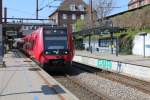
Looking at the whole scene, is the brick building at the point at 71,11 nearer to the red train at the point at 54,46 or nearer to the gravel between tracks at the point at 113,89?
the red train at the point at 54,46

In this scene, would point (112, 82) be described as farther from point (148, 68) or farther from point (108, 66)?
point (108, 66)

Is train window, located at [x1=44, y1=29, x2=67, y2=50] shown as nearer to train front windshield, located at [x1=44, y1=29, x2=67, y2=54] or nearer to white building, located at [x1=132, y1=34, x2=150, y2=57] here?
train front windshield, located at [x1=44, y1=29, x2=67, y2=54]

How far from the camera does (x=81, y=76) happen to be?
24688 millimetres

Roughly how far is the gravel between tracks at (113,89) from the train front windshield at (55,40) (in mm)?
2172

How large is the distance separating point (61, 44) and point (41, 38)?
48.4 inches

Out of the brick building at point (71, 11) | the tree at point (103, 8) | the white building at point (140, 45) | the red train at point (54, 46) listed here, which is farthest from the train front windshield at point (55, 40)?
the brick building at point (71, 11)

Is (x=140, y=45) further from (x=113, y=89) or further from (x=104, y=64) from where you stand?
(x=113, y=89)

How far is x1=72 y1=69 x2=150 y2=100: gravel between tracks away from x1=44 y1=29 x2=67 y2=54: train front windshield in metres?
2.17

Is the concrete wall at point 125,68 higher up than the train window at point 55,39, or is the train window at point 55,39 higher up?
the train window at point 55,39

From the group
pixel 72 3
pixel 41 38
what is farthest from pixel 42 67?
pixel 72 3

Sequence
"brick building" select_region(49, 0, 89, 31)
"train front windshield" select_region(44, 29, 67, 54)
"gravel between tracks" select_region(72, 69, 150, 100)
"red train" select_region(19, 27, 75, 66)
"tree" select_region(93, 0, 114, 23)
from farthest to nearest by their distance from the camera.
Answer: "brick building" select_region(49, 0, 89, 31), "tree" select_region(93, 0, 114, 23), "train front windshield" select_region(44, 29, 67, 54), "red train" select_region(19, 27, 75, 66), "gravel between tracks" select_region(72, 69, 150, 100)

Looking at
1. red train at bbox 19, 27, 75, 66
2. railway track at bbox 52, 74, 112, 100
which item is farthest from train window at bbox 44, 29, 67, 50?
railway track at bbox 52, 74, 112, 100

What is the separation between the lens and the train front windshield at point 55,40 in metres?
24.3

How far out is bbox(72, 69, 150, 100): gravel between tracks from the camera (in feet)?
51.4
